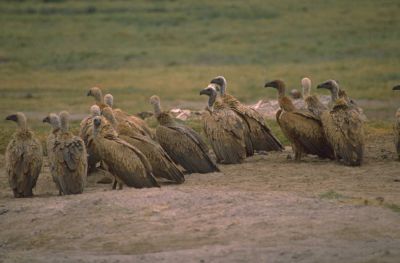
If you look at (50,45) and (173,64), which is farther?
(50,45)

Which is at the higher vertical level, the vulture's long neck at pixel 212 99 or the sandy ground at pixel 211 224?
the vulture's long neck at pixel 212 99

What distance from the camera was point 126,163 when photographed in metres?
11.7

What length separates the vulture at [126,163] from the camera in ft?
38.5

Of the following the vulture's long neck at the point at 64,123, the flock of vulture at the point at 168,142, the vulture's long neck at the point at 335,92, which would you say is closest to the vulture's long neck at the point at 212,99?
the flock of vulture at the point at 168,142

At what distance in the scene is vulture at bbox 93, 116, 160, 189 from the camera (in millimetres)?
11750

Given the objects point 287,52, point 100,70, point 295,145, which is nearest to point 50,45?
point 100,70

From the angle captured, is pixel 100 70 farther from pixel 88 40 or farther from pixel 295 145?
pixel 295 145

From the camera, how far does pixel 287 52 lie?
30.8m

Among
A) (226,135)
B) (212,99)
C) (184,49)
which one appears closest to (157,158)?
(226,135)

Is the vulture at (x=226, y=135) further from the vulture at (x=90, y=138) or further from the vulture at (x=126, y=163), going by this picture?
the vulture at (x=126, y=163)

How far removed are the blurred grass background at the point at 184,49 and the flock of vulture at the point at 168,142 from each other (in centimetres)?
559

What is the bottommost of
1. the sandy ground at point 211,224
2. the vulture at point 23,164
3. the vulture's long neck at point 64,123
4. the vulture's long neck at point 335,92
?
the sandy ground at point 211,224

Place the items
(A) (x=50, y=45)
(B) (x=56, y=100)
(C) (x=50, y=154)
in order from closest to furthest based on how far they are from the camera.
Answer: (C) (x=50, y=154) < (B) (x=56, y=100) < (A) (x=50, y=45)

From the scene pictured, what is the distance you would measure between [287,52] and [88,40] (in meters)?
5.97
